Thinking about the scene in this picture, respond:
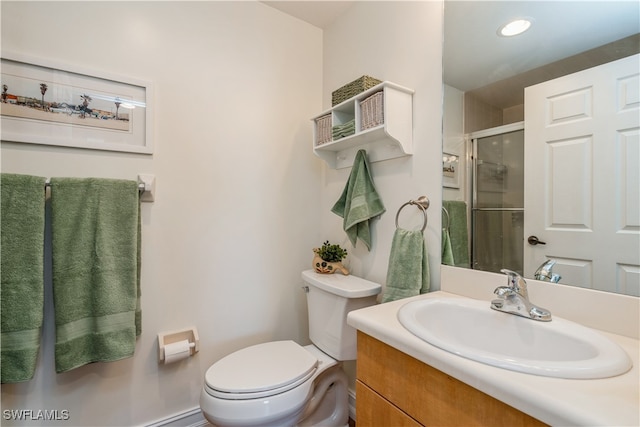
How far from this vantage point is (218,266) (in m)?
1.47

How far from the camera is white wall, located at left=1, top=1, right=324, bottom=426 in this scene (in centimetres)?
116

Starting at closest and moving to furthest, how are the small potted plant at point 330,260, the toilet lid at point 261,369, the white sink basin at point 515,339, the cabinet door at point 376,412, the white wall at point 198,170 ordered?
the white sink basin at point 515,339
the cabinet door at point 376,412
the toilet lid at point 261,369
the white wall at point 198,170
the small potted plant at point 330,260

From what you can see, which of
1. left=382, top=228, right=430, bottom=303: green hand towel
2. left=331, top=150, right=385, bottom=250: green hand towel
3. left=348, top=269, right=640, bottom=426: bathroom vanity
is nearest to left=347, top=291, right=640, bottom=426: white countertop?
left=348, top=269, right=640, bottom=426: bathroom vanity

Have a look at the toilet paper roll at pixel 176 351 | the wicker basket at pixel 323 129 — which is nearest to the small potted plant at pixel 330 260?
the wicker basket at pixel 323 129

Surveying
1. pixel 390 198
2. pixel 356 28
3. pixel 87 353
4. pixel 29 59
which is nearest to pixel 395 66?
pixel 356 28

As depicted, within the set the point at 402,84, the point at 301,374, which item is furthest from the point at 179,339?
the point at 402,84

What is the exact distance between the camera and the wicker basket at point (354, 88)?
1308 millimetres

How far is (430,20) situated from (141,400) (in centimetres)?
212

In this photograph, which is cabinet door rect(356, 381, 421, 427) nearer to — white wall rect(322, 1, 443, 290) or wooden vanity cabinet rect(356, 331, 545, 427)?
wooden vanity cabinet rect(356, 331, 545, 427)

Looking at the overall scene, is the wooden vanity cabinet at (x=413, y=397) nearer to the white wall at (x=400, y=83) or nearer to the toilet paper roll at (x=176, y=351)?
the white wall at (x=400, y=83)

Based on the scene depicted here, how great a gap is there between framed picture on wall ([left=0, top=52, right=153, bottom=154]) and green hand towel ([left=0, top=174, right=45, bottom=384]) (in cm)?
23

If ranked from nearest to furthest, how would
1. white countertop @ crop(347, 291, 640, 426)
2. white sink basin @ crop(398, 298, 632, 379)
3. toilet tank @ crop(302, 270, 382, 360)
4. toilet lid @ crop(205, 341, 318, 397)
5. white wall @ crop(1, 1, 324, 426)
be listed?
white countertop @ crop(347, 291, 640, 426)
white sink basin @ crop(398, 298, 632, 379)
toilet lid @ crop(205, 341, 318, 397)
white wall @ crop(1, 1, 324, 426)
toilet tank @ crop(302, 270, 382, 360)

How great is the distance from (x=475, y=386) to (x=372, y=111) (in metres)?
1.06

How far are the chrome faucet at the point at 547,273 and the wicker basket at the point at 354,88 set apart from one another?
981 millimetres
